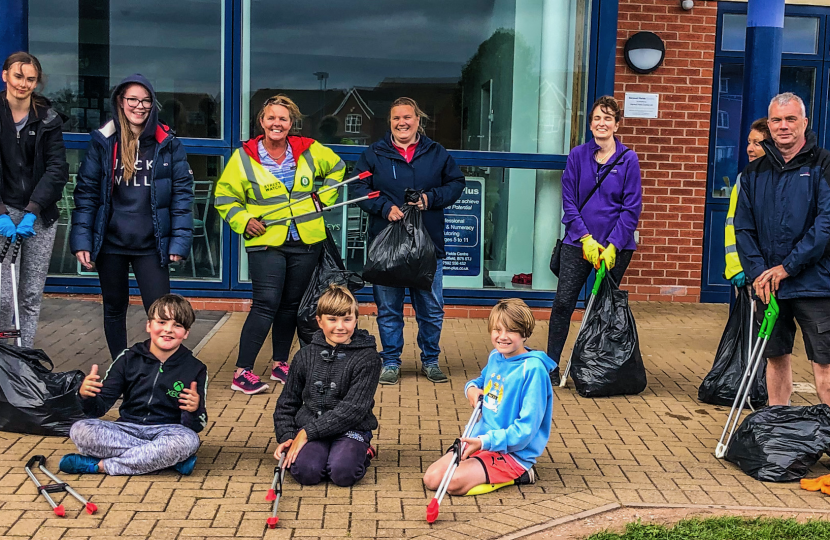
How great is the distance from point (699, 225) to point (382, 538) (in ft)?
22.6

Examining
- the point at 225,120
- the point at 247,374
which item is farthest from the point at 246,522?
the point at 225,120

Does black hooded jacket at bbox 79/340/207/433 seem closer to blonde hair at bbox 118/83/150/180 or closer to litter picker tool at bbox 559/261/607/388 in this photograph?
blonde hair at bbox 118/83/150/180

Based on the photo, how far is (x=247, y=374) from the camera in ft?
20.9

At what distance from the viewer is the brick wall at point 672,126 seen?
387 inches

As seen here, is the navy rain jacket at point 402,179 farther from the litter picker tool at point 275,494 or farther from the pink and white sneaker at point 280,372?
the litter picker tool at point 275,494

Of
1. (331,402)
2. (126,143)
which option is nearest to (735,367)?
(331,402)

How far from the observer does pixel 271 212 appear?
20.8ft

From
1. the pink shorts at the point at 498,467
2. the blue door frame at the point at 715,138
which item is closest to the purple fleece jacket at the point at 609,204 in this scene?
the pink shorts at the point at 498,467

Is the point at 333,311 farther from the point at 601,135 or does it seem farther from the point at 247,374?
the point at 601,135

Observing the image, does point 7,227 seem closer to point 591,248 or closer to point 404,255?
point 404,255

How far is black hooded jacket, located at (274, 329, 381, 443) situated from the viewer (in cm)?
473

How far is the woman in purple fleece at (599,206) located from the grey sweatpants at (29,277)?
3291 mm

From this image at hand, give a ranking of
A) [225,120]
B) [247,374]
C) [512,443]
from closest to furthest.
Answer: [512,443]
[247,374]
[225,120]

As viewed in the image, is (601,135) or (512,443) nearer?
(512,443)
